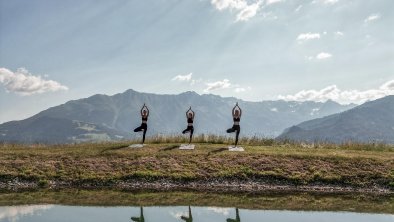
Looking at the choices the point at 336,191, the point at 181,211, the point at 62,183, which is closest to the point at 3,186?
the point at 62,183

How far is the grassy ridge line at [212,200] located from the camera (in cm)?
2805

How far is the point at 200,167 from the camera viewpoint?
120ft

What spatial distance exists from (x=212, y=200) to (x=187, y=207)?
280 centimetres

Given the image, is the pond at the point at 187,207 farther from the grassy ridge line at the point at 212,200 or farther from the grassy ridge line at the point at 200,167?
the grassy ridge line at the point at 200,167

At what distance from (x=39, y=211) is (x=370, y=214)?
65.2ft

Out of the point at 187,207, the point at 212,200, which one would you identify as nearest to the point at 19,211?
the point at 187,207

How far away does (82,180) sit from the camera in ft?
116

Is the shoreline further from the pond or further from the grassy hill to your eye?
the pond

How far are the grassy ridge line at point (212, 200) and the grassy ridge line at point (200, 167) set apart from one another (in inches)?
116

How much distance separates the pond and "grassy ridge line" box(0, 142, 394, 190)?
3.15 metres

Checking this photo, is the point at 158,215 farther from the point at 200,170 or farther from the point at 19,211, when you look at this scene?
the point at 200,170

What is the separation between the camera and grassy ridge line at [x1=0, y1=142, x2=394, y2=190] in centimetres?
3531

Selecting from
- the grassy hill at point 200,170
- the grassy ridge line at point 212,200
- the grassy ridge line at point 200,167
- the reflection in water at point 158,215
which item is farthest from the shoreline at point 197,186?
the reflection in water at point 158,215

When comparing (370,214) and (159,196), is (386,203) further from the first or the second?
(159,196)
